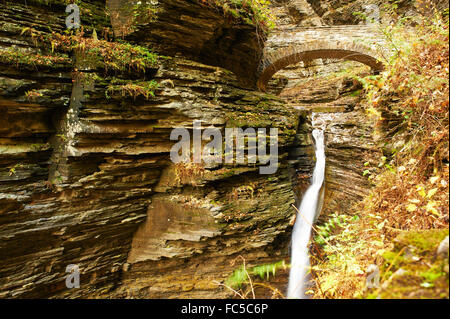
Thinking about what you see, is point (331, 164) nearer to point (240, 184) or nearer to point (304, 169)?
point (304, 169)

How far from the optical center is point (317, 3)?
1608 centimetres

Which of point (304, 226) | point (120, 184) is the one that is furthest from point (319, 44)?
point (120, 184)

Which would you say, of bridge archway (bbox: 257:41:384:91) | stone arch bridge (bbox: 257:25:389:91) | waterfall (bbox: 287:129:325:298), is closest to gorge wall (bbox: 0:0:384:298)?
waterfall (bbox: 287:129:325:298)

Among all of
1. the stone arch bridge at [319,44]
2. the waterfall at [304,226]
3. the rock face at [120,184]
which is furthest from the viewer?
the stone arch bridge at [319,44]

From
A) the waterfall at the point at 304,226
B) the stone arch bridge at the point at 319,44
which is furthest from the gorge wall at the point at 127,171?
the stone arch bridge at the point at 319,44

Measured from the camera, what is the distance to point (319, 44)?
8.65 meters

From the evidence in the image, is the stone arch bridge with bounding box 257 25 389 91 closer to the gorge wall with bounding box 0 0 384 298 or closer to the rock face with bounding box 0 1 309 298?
the gorge wall with bounding box 0 0 384 298

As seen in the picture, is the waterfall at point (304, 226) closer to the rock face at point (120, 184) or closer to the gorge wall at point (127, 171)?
the gorge wall at point (127, 171)

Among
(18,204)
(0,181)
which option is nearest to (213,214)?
(18,204)

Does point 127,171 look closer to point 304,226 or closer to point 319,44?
point 304,226

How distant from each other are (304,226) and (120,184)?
5784 millimetres

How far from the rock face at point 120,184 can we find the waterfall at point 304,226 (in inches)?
32.6

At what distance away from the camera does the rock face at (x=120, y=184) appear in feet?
12.6

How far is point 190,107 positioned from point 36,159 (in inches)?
129
